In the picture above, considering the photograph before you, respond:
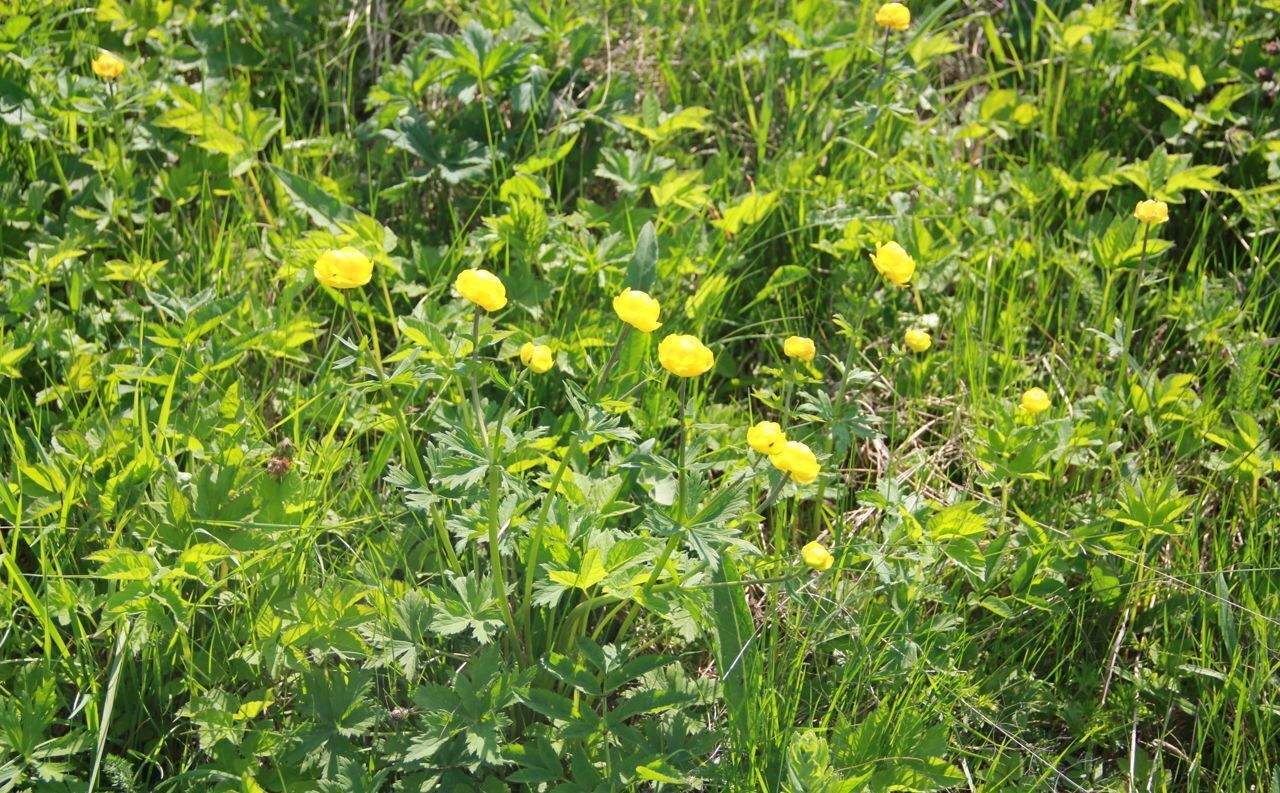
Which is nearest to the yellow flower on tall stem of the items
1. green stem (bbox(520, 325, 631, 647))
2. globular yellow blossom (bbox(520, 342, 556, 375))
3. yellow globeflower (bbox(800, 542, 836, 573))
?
yellow globeflower (bbox(800, 542, 836, 573))

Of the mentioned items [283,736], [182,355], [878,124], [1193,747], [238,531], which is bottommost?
[1193,747]

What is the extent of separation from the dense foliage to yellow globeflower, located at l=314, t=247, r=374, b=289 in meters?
0.01

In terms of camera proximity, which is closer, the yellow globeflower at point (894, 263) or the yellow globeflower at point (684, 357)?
the yellow globeflower at point (684, 357)

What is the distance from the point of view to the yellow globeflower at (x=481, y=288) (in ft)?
5.35

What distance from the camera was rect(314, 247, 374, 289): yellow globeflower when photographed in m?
1.68

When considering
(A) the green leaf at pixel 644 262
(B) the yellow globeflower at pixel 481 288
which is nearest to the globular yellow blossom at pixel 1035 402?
(A) the green leaf at pixel 644 262

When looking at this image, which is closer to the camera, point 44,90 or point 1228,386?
point 1228,386

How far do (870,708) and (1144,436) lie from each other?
104 centimetres

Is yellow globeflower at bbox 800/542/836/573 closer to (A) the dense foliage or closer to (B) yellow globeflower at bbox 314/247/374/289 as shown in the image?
(A) the dense foliage

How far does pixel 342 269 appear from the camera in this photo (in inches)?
66.2

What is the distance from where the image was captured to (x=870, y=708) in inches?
80.4

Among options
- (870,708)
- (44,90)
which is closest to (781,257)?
(870,708)

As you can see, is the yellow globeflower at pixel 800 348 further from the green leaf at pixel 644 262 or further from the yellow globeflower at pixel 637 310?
the yellow globeflower at pixel 637 310

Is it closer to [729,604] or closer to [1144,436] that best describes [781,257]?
[1144,436]
